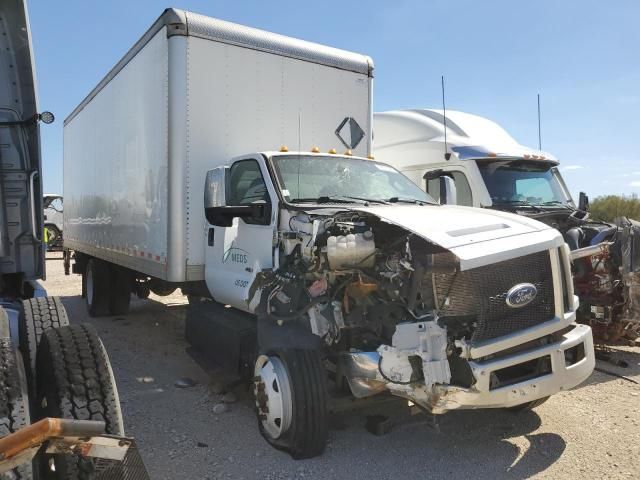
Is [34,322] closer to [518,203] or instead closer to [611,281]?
[611,281]

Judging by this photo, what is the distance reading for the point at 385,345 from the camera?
354cm

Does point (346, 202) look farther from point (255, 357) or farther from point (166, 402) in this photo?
point (166, 402)

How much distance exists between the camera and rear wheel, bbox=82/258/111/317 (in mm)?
9141

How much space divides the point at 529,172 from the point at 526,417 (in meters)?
4.08

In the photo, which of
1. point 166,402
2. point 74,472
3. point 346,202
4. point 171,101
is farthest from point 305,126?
point 74,472

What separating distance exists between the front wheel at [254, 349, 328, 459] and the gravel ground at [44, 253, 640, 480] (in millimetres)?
119

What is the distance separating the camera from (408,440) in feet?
13.8

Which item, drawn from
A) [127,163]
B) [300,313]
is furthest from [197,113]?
[300,313]

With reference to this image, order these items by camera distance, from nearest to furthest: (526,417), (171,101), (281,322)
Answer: (281,322) → (526,417) → (171,101)

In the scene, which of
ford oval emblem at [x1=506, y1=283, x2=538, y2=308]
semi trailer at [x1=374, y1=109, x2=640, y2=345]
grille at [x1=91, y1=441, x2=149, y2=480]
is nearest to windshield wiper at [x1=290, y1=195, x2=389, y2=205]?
semi trailer at [x1=374, y1=109, x2=640, y2=345]

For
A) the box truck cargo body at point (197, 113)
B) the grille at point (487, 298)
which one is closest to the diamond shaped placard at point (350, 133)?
the box truck cargo body at point (197, 113)

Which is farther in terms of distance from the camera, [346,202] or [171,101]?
[171,101]

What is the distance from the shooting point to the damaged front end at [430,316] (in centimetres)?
341

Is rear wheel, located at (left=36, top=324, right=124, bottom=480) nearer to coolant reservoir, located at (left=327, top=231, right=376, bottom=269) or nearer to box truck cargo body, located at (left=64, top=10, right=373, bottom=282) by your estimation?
coolant reservoir, located at (left=327, top=231, right=376, bottom=269)
